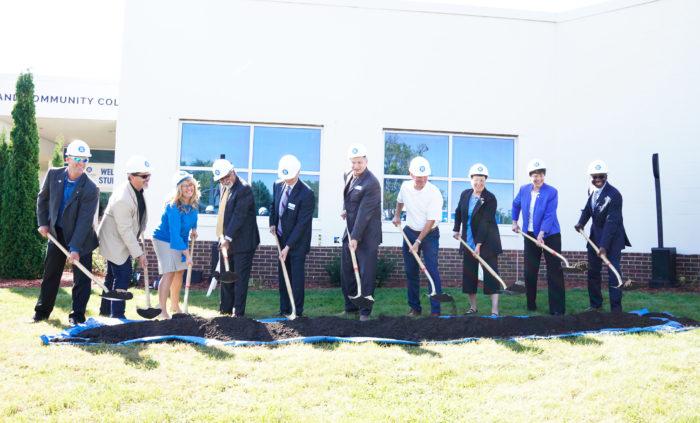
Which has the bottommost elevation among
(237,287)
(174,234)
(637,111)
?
(237,287)

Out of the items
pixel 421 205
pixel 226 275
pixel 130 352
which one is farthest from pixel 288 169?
pixel 130 352

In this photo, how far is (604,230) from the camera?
7.36 metres

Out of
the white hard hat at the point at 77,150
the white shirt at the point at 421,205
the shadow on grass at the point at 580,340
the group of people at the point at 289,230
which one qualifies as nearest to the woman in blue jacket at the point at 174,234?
the group of people at the point at 289,230

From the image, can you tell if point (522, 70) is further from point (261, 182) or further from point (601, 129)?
point (261, 182)

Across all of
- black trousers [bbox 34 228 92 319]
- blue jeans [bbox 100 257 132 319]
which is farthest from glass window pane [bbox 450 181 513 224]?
black trousers [bbox 34 228 92 319]

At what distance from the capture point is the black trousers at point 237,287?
6.64 meters

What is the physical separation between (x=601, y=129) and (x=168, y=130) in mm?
8622

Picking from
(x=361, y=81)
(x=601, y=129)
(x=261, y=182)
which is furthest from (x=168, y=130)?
(x=601, y=129)

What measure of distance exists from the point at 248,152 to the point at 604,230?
662cm

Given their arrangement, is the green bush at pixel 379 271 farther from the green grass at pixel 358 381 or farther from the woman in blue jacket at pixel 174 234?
the green grass at pixel 358 381

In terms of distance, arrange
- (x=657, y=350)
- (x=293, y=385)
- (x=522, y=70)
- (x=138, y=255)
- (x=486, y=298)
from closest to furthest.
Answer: (x=293, y=385) < (x=657, y=350) < (x=138, y=255) < (x=486, y=298) < (x=522, y=70)

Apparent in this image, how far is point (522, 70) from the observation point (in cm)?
1136

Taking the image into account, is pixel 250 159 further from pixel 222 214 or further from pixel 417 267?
pixel 417 267

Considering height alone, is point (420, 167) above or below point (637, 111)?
below
